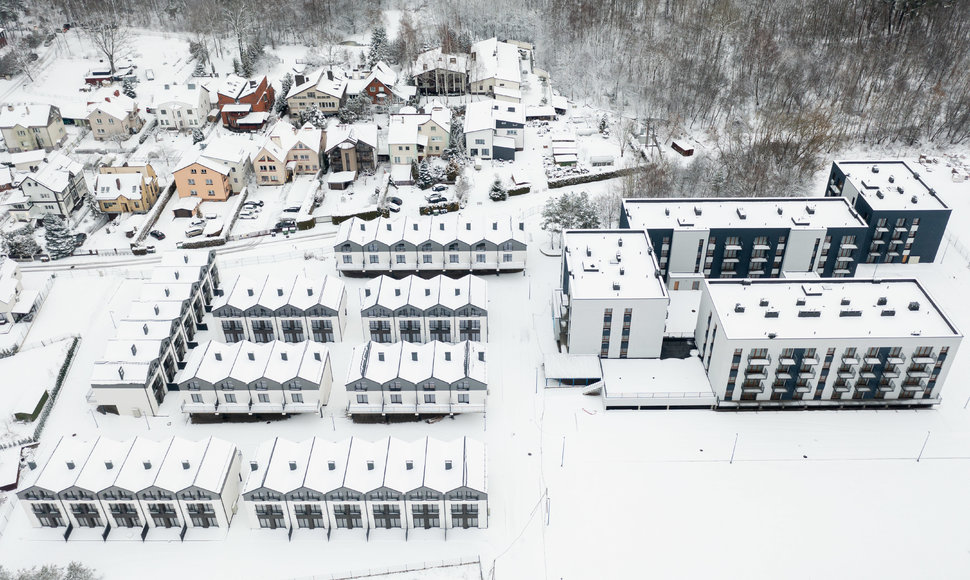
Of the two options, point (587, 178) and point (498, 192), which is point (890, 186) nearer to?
point (587, 178)

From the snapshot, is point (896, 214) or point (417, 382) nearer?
point (417, 382)

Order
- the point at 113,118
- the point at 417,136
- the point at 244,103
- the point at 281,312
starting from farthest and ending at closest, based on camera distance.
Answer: the point at 244,103, the point at 113,118, the point at 417,136, the point at 281,312

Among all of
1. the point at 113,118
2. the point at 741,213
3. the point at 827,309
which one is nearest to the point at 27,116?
the point at 113,118

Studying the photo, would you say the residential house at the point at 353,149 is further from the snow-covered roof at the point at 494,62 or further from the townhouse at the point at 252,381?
the townhouse at the point at 252,381

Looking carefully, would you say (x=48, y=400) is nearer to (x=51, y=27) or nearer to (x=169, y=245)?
(x=169, y=245)

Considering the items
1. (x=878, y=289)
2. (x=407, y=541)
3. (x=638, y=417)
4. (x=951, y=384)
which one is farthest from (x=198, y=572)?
(x=951, y=384)

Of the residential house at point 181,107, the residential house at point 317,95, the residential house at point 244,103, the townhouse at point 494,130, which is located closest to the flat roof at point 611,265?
the townhouse at point 494,130

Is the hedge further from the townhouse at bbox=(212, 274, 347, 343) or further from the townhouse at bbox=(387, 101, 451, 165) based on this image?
the townhouse at bbox=(212, 274, 347, 343)
